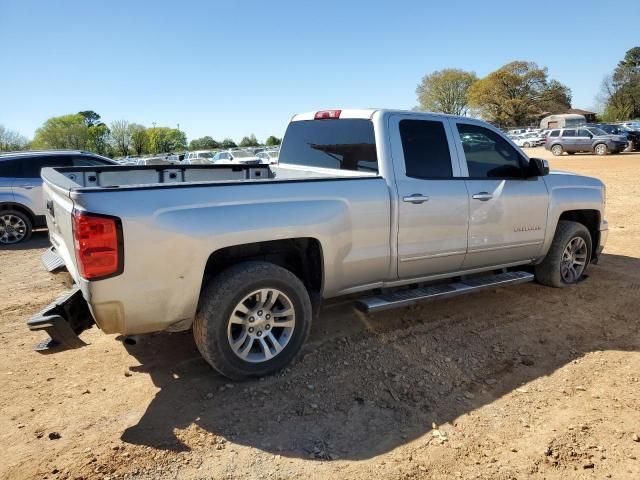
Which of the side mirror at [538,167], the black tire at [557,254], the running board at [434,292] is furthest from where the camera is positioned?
the black tire at [557,254]

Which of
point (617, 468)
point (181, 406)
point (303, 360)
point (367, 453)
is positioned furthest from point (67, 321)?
point (617, 468)

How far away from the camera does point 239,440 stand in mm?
2832

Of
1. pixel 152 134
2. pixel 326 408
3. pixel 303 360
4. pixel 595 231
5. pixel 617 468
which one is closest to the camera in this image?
pixel 617 468

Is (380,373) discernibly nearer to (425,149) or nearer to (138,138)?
(425,149)

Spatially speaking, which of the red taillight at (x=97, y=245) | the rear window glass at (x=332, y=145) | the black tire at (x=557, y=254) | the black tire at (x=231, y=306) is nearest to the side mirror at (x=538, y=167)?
the black tire at (x=557, y=254)

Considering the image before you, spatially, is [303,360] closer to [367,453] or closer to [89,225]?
[367,453]

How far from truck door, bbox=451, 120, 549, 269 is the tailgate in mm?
3262

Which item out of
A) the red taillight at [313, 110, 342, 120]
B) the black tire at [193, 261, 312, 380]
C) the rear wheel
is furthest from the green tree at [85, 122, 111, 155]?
the black tire at [193, 261, 312, 380]

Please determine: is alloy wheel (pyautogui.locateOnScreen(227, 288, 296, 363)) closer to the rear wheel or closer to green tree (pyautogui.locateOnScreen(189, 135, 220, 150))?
the rear wheel

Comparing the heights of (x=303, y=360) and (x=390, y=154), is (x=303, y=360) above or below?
below

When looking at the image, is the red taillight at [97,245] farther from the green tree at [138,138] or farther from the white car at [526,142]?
the green tree at [138,138]

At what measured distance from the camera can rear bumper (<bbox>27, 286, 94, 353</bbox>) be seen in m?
2.81

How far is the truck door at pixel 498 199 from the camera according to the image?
4.44m

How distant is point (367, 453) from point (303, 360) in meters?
1.16
